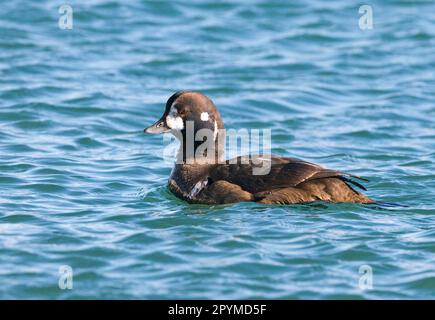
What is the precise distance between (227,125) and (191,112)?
12.6 ft

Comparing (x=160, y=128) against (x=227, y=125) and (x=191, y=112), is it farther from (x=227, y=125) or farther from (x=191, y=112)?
(x=227, y=125)

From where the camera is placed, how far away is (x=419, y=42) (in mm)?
17734

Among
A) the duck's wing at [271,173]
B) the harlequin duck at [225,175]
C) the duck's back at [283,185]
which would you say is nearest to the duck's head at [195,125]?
the harlequin duck at [225,175]

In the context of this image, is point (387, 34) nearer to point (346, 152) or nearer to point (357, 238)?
point (346, 152)

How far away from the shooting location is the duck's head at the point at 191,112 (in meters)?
9.88

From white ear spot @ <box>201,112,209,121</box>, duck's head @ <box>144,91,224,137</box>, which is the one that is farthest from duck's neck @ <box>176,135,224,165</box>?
white ear spot @ <box>201,112,209,121</box>

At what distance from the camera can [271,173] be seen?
9227 mm

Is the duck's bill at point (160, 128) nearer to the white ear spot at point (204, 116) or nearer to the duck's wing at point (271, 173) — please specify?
the white ear spot at point (204, 116)

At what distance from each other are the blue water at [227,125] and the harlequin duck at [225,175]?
0.13 metres

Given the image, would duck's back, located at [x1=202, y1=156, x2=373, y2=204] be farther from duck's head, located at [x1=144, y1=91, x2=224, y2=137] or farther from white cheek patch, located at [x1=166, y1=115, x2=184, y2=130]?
white cheek patch, located at [x1=166, y1=115, x2=184, y2=130]

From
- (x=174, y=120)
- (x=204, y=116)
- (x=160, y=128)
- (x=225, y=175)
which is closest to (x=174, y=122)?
(x=174, y=120)
